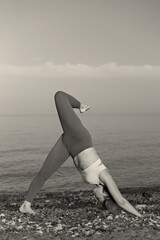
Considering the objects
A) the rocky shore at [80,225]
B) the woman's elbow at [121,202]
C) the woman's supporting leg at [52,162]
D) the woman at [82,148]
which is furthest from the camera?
the woman's supporting leg at [52,162]

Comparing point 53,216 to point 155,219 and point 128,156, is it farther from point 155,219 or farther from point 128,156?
point 128,156

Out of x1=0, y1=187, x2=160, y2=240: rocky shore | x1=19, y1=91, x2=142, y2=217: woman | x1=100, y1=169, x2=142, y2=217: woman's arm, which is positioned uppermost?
x1=19, y1=91, x2=142, y2=217: woman

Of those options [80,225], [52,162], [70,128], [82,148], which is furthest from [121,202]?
[70,128]

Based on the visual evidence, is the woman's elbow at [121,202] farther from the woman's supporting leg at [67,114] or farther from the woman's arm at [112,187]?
the woman's supporting leg at [67,114]

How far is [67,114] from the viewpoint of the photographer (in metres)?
6.66

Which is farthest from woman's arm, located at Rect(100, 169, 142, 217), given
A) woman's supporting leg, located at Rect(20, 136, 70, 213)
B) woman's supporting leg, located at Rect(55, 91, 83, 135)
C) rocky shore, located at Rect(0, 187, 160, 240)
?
woman's supporting leg, located at Rect(55, 91, 83, 135)

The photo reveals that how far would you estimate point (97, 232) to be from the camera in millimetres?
6254

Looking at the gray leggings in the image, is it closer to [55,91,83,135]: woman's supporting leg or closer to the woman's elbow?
[55,91,83,135]: woman's supporting leg

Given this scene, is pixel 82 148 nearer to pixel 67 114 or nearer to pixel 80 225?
pixel 67 114

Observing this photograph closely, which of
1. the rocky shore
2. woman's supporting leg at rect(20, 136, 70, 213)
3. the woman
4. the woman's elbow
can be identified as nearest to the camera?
the rocky shore

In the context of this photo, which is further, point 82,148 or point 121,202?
point 121,202

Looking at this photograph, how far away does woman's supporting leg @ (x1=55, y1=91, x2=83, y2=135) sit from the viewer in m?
6.63

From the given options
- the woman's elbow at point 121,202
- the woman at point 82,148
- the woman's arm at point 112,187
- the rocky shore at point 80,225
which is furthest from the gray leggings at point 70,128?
the rocky shore at point 80,225

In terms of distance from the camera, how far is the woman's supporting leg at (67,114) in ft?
21.7
